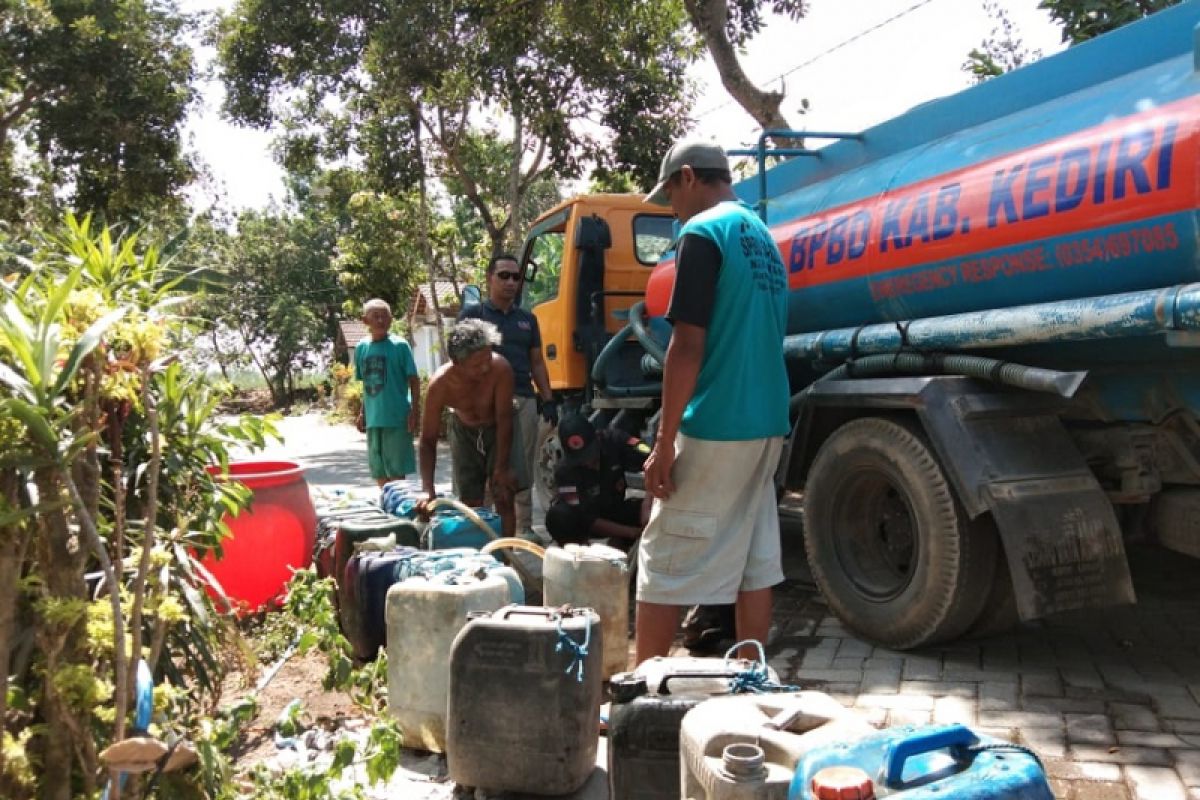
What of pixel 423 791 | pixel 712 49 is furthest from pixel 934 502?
pixel 712 49

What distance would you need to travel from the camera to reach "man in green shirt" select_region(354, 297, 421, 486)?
645 centimetres

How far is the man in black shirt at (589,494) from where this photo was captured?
192 inches

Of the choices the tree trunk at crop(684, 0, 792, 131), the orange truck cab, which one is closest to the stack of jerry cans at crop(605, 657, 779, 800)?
the orange truck cab

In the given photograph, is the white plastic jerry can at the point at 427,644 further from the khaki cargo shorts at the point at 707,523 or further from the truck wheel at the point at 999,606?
the truck wheel at the point at 999,606

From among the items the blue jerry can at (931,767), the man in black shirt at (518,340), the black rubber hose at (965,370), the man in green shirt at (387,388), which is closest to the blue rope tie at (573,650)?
the blue jerry can at (931,767)

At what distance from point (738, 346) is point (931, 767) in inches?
68.2

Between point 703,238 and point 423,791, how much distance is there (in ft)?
6.11

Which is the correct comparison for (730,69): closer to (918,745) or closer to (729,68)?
(729,68)

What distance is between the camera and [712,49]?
9406 millimetres

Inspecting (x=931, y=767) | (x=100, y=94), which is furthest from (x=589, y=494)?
(x=100, y=94)

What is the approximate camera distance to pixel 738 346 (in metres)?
3.04

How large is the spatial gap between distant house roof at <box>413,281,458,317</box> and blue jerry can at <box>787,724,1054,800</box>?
2112 cm

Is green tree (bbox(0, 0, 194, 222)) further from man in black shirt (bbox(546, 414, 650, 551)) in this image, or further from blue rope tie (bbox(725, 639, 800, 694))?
blue rope tie (bbox(725, 639, 800, 694))

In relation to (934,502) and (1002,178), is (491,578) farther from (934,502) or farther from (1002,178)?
(1002,178)
